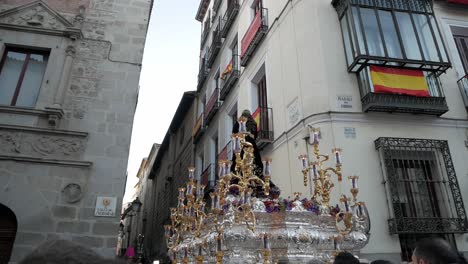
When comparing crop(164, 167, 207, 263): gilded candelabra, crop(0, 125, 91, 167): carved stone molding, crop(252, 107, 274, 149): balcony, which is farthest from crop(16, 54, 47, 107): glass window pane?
crop(252, 107, 274, 149): balcony

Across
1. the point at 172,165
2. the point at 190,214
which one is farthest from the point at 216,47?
the point at 190,214

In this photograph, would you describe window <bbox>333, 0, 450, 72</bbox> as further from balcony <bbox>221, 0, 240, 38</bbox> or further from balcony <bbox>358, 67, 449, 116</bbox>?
balcony <bbox>221, 0, 240, 38</bbox>

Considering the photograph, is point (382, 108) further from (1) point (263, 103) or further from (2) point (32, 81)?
(2) point (32, 81)

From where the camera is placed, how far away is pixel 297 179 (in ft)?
24.1

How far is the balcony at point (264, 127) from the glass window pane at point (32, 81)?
4936mm

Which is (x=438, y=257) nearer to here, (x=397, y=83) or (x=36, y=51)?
(x=397, y=83)

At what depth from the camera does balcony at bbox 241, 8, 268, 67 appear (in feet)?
33.7

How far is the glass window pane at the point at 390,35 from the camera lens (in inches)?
295

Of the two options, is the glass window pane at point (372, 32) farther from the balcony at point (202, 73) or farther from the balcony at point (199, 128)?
the balcony at point (202, 73)

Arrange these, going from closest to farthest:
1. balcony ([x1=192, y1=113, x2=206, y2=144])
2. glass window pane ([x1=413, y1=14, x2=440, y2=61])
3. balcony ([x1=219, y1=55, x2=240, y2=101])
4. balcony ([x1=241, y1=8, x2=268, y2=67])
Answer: glass window pane ([x1=413, y1=14, x2=440, y2=61])
balcony ([x1=241, y1=8, x2=268, y2=67])
balcony ([x1=219, y1=55, x2=240, y2=101])
balcony ([x1=192, y1=113, x2=206, y2=144])

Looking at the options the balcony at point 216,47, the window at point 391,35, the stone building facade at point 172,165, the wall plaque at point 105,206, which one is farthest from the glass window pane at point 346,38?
the stone building facade at point 172,165

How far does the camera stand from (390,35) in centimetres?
766

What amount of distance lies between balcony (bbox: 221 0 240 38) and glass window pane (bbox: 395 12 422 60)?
21.2 ft

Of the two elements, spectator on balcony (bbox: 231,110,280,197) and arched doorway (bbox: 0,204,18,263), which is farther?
arched doorway (bbox: 0,204,18,263)
